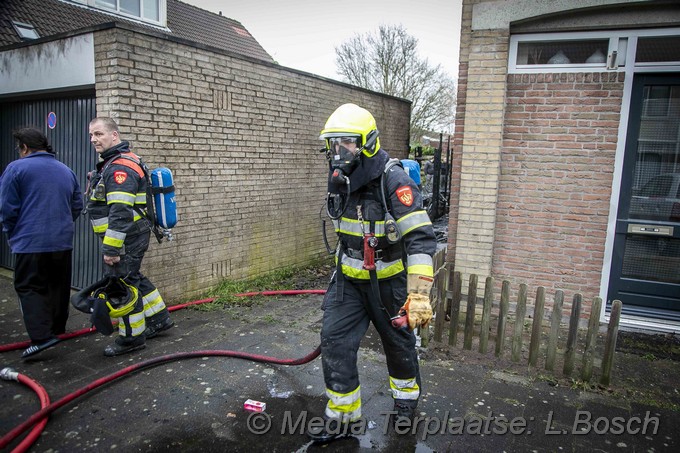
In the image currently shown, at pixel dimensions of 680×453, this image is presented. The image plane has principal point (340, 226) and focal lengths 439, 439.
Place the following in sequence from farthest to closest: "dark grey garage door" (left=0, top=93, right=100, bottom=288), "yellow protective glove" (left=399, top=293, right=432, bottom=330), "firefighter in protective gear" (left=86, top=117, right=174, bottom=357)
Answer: "dark grey garage door" (left=0, top=93, right=100, bottom=288)
"firefighter in protective gear" (left=86, top=117, right=174, bottom=357)
"yellow protective glove" (left=399, top=293, right=432, bottom=330)

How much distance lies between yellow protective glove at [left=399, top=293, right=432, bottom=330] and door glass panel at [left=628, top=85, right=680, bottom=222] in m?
3.77

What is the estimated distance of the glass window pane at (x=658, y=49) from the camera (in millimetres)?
4840

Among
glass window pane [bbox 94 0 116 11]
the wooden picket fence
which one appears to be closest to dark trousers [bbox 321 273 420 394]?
the wooden picket fence

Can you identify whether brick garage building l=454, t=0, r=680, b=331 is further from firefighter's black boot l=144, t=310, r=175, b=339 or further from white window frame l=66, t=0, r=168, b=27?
white window frame l=66, t=0, r=168, b=27

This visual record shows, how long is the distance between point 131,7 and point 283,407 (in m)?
13.6

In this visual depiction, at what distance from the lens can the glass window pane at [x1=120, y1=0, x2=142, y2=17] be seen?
12750 mm

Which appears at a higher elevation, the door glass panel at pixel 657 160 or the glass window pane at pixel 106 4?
the glass window pane at pixel 106 4

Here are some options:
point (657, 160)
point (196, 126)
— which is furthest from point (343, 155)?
point (657, 160)

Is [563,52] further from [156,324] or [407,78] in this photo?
[407,78]

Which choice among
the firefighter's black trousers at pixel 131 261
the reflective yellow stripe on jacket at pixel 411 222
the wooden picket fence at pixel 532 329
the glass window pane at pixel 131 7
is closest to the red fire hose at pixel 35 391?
the firefighter's black trousers at pixel 131 261

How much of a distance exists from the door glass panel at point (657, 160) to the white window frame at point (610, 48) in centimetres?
36

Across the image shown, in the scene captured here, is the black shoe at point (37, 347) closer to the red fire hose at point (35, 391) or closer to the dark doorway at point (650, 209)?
the red fire hose at point (35, 391)

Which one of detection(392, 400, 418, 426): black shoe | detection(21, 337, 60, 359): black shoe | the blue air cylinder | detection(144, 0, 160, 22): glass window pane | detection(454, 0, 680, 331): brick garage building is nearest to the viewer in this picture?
detection(392, 400, 418, 426): black shoe

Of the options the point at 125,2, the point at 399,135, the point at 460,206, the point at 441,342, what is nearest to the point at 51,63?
the point at 460,206
